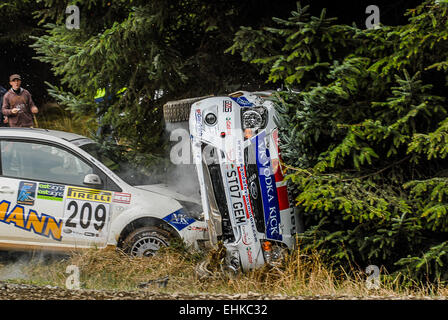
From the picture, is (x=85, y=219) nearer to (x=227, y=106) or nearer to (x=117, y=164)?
(x=117, y=164)

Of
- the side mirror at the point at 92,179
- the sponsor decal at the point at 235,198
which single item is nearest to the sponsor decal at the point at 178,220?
the sponsor decal at the point at 235,198

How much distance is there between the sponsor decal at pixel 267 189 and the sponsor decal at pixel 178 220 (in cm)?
105

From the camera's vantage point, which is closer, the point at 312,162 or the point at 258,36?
the point at 312,162

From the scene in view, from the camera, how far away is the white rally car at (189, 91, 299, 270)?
639 cm

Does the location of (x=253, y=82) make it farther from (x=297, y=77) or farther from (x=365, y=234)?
(x=365, y=234)

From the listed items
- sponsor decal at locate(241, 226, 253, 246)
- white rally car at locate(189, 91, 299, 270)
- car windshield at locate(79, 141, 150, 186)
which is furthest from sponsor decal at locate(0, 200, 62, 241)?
sponsor decal at locate(241, 226, 253, 246)

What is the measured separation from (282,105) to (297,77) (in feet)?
1.20

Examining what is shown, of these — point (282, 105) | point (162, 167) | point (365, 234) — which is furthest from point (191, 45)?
point (365, 234)

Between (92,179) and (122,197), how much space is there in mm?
441

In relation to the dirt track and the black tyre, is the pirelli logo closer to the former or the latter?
the black tyre

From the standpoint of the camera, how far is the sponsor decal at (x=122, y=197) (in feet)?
23.1

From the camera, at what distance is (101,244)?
275 inches

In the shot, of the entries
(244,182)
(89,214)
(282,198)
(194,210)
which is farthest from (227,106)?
(89,214)

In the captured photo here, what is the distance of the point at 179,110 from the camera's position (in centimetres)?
741
